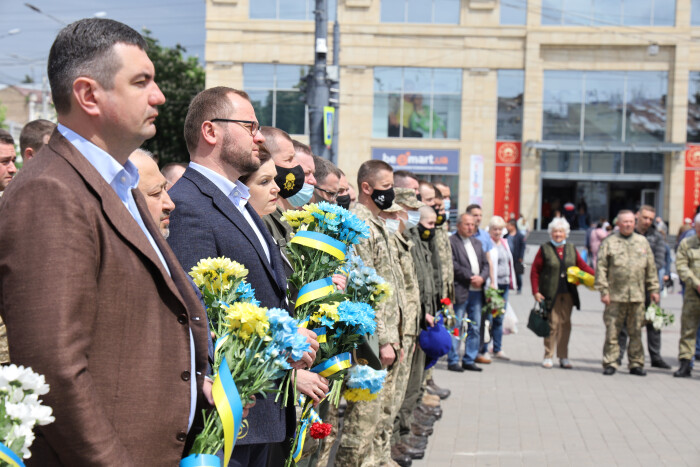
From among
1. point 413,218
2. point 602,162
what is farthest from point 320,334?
point 602,162

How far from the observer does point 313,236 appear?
3.89 m

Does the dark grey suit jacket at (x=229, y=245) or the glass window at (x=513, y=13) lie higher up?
the glass window at (x=513, y=13)

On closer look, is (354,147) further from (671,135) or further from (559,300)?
(559,300)

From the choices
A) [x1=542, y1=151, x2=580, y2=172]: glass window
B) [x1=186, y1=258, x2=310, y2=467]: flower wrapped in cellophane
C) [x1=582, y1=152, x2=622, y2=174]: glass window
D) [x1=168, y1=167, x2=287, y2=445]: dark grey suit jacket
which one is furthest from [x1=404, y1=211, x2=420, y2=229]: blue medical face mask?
[x1=582, y1=152, x2=622, y2=174]: glass window

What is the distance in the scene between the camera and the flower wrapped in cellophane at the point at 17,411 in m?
1.77

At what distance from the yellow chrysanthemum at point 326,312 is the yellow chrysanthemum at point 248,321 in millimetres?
1123

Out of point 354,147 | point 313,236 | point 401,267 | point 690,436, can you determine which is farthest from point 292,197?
point 354,147

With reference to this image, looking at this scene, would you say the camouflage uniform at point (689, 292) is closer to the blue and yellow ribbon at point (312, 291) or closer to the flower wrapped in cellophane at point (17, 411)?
the blue and yellow ribbon at point (312, 291)

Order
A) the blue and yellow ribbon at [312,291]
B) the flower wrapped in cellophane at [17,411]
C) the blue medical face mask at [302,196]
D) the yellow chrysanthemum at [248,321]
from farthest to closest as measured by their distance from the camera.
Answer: the blue medical face mask at [302,196] < the blue and yellow ribbon at [312,291] < the yellow chrysanthemum at [248,321] < the flower wrapped in cellophane at [17,411]

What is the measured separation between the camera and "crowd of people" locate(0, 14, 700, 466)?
203 centimetres

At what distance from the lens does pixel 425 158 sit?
38594 millimetres

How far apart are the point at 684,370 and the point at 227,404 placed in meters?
10.6

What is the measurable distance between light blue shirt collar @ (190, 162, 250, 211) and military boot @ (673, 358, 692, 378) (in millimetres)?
Answer: 9733

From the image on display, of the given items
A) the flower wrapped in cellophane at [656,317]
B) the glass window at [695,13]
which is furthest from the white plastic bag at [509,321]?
the glass window at [695,13]
